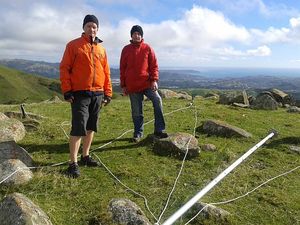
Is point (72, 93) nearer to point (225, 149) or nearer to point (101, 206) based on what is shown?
point (101, 206)

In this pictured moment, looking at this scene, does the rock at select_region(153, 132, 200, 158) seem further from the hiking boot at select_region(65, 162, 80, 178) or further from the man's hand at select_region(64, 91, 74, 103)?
the man's hand at select_region(64, 91, 74, 103)

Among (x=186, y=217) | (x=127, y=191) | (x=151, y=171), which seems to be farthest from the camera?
(x=151, y=171)

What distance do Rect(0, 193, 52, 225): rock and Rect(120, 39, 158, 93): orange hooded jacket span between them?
537 centimetres

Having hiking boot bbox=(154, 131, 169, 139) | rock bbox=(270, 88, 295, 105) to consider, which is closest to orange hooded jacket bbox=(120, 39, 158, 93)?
hiking boot bbox=(154, 131, 169, 139)

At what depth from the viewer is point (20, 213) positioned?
551cm

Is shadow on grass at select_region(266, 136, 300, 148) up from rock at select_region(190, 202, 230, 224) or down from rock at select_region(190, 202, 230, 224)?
down

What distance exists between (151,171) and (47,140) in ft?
12.4

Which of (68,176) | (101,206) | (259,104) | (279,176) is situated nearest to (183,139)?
(279,176)

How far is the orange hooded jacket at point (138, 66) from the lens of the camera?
10578mm

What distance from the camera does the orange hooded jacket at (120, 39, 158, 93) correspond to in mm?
10578

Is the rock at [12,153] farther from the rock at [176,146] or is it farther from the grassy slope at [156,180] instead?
the rock at [176,146]

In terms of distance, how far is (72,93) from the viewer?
815cm

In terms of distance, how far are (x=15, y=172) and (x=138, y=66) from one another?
458cm

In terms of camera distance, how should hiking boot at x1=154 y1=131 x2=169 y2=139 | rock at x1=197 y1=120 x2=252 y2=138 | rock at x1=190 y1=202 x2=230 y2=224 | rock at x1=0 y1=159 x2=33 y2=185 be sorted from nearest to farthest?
rock at x1=190 y1=202 x2=230 y2=224 → rock at x1=0 y1=159 x2=33 y2=185 → hiking boot at x1=154 y1=131 x2=169 y2=139 → rock at x1=197 y1=120 x2=252 y2=138
